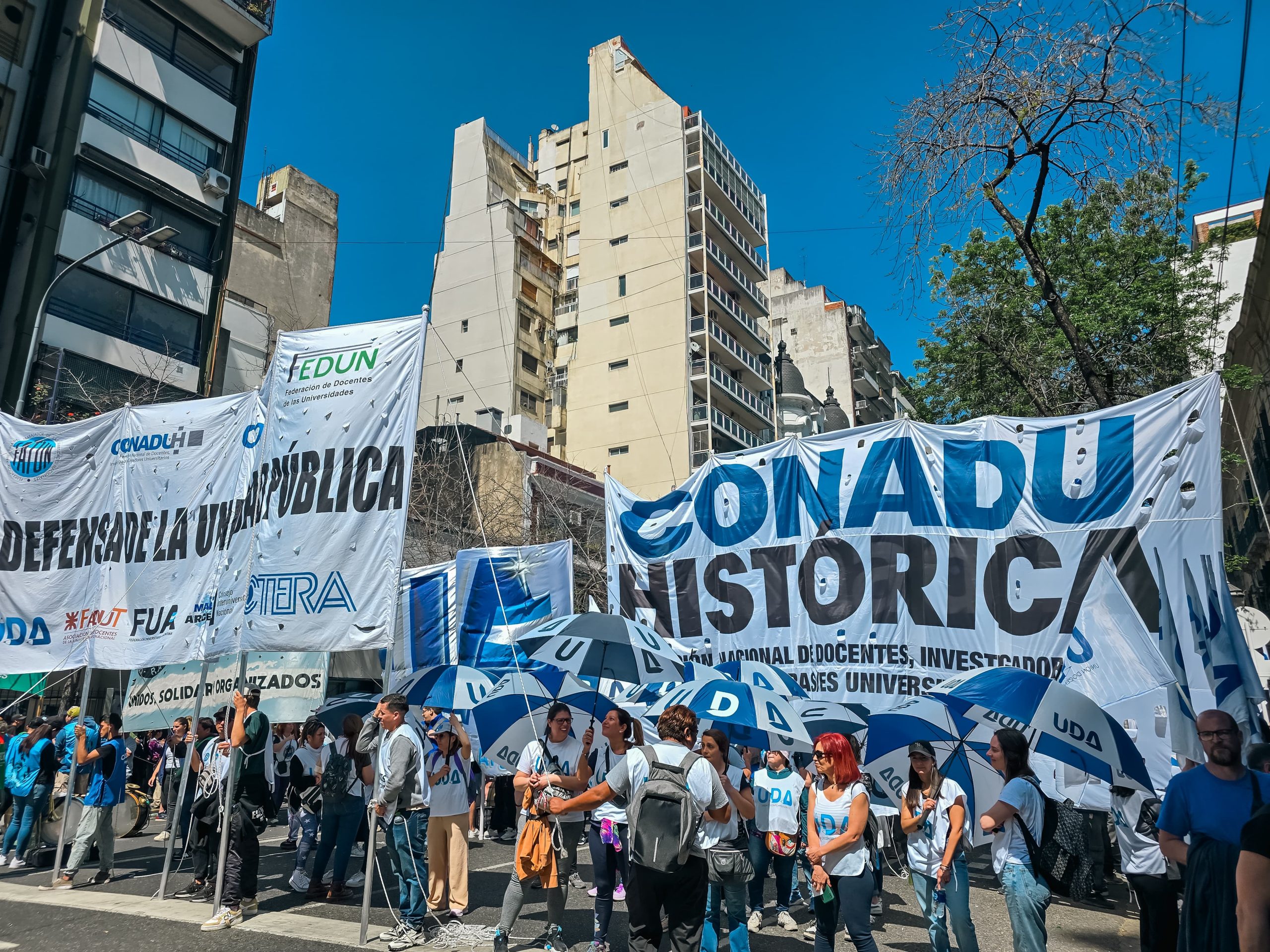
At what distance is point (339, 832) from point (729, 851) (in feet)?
16.1

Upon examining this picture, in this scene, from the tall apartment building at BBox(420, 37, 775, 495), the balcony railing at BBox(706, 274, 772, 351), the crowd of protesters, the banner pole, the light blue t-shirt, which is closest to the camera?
the light blue t-shirt

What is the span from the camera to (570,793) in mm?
6691

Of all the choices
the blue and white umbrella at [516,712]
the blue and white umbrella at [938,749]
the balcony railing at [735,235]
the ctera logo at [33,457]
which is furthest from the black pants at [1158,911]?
the balcony railing at [735,235]

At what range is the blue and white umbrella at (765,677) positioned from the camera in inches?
317

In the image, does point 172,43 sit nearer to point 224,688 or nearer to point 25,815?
point 224,688

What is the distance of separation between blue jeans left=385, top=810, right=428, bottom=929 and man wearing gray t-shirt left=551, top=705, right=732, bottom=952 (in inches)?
108

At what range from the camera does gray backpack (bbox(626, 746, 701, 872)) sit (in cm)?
523

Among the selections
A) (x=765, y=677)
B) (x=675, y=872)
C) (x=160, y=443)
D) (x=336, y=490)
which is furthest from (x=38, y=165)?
(x=675, y=872)

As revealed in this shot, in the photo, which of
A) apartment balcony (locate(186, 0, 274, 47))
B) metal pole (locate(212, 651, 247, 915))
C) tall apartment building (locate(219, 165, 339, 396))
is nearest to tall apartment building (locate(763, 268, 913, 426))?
tall apartment building (locate(219, 165, 339, 396))

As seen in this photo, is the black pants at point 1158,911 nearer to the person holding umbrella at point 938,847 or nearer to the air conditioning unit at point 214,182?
the person holding umbrella at point 938,847

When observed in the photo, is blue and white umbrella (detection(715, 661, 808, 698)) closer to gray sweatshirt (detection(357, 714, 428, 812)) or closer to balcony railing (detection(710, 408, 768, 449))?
gray sweatshirt (detection(357, 714, 428, 812))

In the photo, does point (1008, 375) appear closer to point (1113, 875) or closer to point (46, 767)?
point (1113, 875)

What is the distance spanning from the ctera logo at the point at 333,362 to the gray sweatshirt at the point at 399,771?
10.8 ft

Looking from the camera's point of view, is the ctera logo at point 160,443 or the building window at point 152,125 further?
the building window at point 152,125
